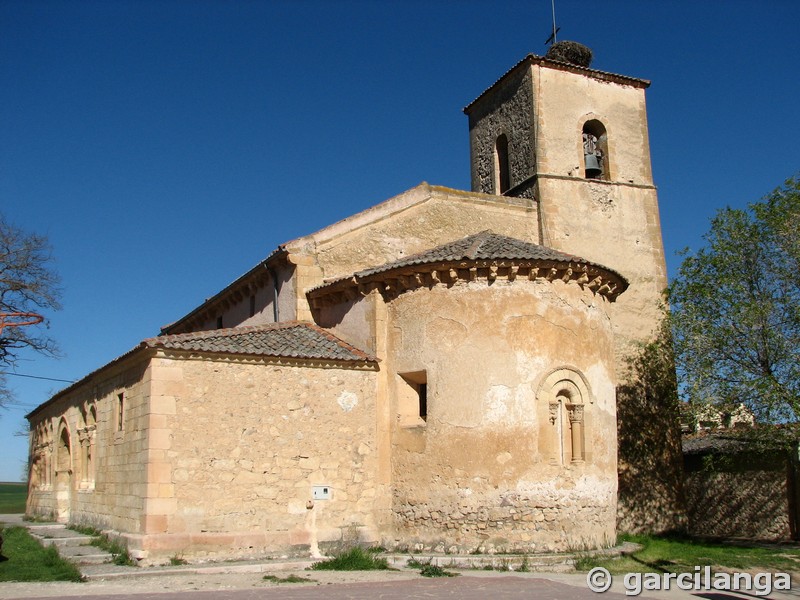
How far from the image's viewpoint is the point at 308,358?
13969mm

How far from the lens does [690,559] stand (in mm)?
14375

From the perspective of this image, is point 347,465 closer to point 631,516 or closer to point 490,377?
point 490,377

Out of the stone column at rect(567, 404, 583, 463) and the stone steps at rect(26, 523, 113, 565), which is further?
the stone column at rect(567, 404, 583, 463)

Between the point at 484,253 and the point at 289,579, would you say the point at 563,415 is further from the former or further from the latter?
the point at 289,579

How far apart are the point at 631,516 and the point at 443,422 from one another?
7313mm

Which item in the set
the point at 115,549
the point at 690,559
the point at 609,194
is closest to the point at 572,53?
the point at 609,194

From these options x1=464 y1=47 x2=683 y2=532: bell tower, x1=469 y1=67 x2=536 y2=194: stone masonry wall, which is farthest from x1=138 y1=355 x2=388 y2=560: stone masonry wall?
x1=469 y1=67 x2=536 y2=194: stone masonry wall

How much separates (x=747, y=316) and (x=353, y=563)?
32.8 ft

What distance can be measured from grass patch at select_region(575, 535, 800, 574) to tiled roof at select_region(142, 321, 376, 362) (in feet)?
18.6

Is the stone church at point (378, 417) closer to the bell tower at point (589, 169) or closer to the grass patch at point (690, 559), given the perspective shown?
the grass patch at point (690, 559)

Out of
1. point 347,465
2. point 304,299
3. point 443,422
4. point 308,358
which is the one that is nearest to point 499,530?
point 443,422

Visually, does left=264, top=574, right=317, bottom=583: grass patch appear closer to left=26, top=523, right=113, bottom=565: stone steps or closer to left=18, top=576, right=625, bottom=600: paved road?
left=18, top=576, right=625, bottom=600: paved road

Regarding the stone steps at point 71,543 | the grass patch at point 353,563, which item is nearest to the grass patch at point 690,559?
the grass patch at point 353,563

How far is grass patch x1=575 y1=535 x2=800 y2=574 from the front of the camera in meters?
13.1
